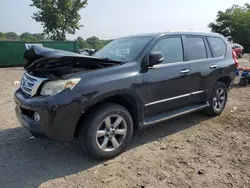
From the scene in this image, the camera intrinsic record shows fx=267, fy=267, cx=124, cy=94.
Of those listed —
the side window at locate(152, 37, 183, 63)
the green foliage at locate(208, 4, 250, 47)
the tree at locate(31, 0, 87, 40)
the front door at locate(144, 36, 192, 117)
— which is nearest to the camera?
the front door at locate(144, 36, 192, 117)

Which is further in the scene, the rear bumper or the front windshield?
the front windshield

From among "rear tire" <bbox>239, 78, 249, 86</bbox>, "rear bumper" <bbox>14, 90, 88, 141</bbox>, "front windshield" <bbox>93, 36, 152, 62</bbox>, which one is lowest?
"rear tire" <bbox>239, 78, 249, 86</bbox>

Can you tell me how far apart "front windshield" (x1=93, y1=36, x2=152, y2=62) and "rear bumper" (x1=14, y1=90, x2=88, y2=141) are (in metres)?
→ 1.25

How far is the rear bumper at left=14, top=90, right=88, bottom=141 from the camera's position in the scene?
327 cm

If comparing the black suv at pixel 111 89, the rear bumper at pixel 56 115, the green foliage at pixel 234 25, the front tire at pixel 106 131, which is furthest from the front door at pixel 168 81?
the green foliage at pixel 234 25

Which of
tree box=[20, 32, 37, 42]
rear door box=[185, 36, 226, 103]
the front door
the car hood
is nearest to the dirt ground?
the front door

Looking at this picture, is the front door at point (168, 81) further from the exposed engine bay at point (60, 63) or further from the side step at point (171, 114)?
the exposed engine bay at point (60, 63)

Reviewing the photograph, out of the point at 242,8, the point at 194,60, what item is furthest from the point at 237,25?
the point at 194,60

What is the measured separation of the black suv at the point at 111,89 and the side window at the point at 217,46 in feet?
1.60

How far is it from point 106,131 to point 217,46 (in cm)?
332

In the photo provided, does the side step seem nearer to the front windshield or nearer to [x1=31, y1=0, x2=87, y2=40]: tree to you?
the front windshield

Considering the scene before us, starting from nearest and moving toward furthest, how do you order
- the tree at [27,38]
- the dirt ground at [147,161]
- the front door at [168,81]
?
1. the dirt ground at [147,161]
2. the front door at [168,81]
3. the tree at [27,38]

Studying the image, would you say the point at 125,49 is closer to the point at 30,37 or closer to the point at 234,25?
the point at 30,37

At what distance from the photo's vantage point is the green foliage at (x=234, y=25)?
42500 mm
